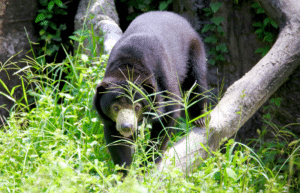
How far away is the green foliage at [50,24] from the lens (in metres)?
4.88

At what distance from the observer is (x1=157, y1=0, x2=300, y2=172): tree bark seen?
10.7 ft

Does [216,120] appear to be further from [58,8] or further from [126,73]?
[58,8]

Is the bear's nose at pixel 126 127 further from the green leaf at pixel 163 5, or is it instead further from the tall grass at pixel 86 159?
the green leaf at pixel 163 5

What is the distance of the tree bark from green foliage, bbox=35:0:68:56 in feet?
8.95

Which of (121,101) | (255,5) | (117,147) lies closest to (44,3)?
(121,101)

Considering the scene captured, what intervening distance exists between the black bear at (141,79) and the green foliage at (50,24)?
176 cm

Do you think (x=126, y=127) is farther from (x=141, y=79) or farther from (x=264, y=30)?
(x=264, y=30)

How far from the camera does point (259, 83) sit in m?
3.46

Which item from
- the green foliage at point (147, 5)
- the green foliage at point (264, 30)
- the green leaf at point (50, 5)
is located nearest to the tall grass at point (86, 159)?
the green leaf at point (50, 5)

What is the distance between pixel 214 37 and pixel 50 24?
2513mm

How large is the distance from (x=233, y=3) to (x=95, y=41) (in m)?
2.15

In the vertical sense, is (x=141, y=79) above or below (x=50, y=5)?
below

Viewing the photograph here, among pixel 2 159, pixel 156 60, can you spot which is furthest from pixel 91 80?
pixel 2 159

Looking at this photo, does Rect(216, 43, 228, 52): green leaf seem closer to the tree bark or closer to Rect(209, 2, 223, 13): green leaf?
Rect(209, 2, 223, 13): green leaf
